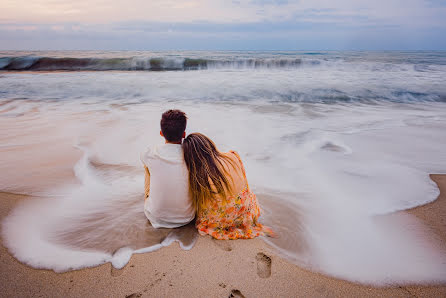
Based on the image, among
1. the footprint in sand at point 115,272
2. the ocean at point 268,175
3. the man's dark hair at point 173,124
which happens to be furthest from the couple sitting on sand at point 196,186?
the footprint in sand at point 115,272

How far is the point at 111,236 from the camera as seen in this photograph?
2.45m

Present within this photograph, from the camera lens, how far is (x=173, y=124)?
7.20 feet

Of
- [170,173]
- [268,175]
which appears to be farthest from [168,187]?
[268,175]

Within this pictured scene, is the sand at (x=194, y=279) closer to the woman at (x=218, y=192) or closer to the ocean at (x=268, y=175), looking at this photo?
the ocean at (x=268, y=175)

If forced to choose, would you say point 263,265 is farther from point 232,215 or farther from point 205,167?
point 205,167

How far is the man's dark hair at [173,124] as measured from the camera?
2188 millimetres

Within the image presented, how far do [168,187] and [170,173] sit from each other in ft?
0.44

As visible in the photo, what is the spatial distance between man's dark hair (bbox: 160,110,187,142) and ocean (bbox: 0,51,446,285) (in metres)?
0.92

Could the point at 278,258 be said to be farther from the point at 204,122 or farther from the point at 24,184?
the point at 204,122

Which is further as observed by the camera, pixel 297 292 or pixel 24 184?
pixel 24 184

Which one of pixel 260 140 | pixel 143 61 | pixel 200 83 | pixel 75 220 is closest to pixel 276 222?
pixel 75 220

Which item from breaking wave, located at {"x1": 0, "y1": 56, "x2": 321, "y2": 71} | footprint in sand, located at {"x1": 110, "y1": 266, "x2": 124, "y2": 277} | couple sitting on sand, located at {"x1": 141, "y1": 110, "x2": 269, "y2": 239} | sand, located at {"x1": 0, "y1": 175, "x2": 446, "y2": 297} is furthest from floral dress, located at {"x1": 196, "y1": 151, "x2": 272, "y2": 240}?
breaking wave, located at {"x1": 0, "y1": 56, "x2": 321, "y2": 71}

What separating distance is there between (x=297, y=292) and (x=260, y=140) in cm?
369

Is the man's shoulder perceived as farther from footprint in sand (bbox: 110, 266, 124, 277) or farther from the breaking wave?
the breaking wave
